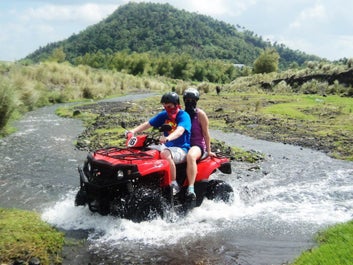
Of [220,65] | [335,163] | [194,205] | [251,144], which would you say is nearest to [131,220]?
[194,205]

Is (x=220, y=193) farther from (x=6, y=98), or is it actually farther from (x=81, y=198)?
(x=6, y=98)

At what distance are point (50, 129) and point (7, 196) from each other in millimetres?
11652

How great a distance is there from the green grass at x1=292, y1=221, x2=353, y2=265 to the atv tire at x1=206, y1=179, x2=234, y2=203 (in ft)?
8.09

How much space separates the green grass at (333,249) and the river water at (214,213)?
33cm

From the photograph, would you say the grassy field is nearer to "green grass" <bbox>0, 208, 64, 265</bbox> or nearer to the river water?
"green grass" <bbox>0, 208, 64, 265</bbox>

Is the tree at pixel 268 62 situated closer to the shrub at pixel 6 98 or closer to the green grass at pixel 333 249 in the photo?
the shrub at pixel 6 98

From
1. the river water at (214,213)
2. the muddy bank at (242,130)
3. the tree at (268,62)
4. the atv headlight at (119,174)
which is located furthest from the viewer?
the tree at (268,62)

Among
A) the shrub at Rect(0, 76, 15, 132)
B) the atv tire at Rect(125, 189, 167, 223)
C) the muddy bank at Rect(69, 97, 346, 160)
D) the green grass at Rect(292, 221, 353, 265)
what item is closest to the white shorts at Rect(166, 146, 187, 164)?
the atv tire at Rect(125, 189, 167, 223)

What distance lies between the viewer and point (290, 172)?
14.7 metres

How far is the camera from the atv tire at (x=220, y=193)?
10422 millimetres

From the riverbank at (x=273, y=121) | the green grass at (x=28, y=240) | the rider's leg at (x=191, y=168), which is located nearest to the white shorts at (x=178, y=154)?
the rider's leg at (x=191, y=168)

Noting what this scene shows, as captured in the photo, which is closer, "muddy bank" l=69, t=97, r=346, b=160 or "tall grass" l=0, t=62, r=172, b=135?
"muddy bank" l=69, t=97, r=346, b=160

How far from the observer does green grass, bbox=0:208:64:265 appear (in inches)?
277

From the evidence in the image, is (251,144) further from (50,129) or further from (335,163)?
(50,129)
